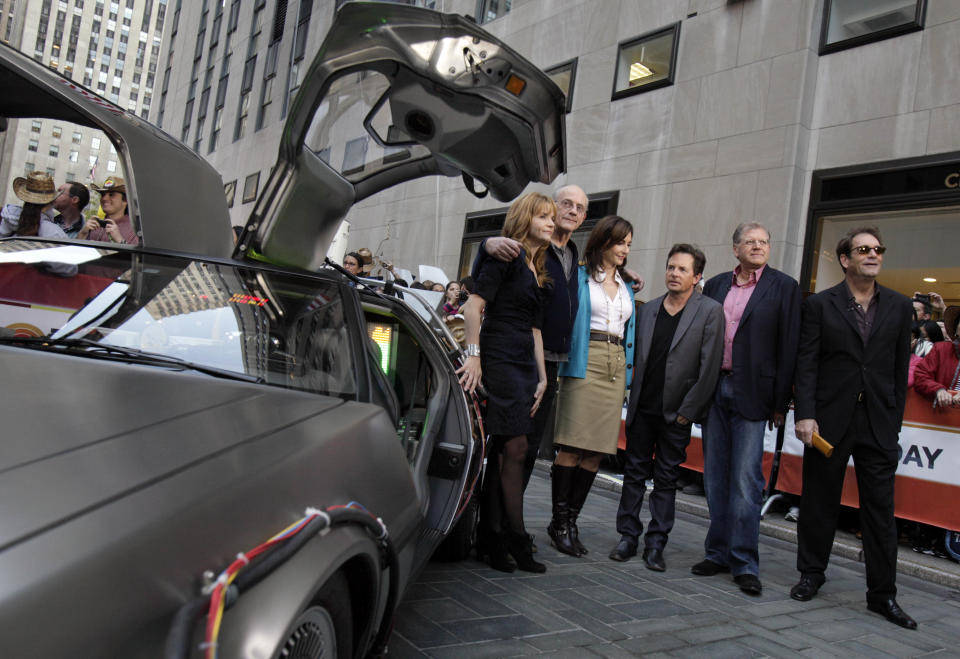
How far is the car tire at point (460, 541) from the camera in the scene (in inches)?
151

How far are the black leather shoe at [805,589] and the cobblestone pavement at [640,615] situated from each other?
0.06 metres

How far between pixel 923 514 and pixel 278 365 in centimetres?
526

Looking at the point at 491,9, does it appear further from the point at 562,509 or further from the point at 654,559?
the point at 654,559

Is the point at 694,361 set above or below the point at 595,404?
above

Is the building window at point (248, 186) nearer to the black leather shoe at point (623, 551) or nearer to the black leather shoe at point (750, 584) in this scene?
the black leather shoe at point (623, 551)

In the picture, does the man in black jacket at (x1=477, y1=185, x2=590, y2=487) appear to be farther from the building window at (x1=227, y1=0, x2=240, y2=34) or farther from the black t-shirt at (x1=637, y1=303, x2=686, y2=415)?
the building window at (x1=227, y1=0, x2=240, y2=34)

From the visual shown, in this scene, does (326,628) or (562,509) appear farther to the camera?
(562,509)

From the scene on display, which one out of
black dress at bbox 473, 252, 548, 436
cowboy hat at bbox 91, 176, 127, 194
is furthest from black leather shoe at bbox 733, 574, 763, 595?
cowboy hat at bbox 91, 176, 127, 194

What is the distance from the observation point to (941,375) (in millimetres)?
5715

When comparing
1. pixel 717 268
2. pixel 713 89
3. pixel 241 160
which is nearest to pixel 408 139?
pixel 717 268

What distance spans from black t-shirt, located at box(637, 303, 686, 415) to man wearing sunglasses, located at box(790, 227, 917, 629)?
0.75 m

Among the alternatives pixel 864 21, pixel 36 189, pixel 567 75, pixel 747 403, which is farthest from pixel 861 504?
pixel 567 75

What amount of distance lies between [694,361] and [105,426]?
11.7ft

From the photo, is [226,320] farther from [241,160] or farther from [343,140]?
[241,160]
